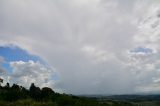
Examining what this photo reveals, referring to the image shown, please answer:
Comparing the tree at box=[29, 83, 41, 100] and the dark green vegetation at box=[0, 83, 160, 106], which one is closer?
the dark green vegetation at box=[0, 83, 160, 106]

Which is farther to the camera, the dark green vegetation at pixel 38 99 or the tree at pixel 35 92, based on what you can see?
the tree at pixel 35 92

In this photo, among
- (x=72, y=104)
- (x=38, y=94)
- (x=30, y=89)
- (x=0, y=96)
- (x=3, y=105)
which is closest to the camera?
(x=3, y=105)

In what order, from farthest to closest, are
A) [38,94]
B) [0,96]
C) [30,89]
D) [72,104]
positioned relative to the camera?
[30,89] → [38,94] → [0,96] → [72,104]

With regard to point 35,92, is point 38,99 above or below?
below

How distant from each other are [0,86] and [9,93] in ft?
137

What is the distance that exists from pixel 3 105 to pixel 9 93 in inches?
1355

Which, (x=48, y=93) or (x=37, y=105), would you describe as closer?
(x=37, y=105)

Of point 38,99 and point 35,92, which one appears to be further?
point 35,92

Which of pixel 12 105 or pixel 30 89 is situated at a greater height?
pixel 30 89

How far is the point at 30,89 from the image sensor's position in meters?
193

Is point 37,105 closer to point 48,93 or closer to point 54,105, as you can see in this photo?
point 54,105

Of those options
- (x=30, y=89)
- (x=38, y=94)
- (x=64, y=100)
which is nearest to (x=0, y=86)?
(x=30, y=89)

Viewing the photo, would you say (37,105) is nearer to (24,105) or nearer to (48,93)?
(24,105)

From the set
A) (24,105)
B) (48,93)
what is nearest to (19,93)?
(48,93)
